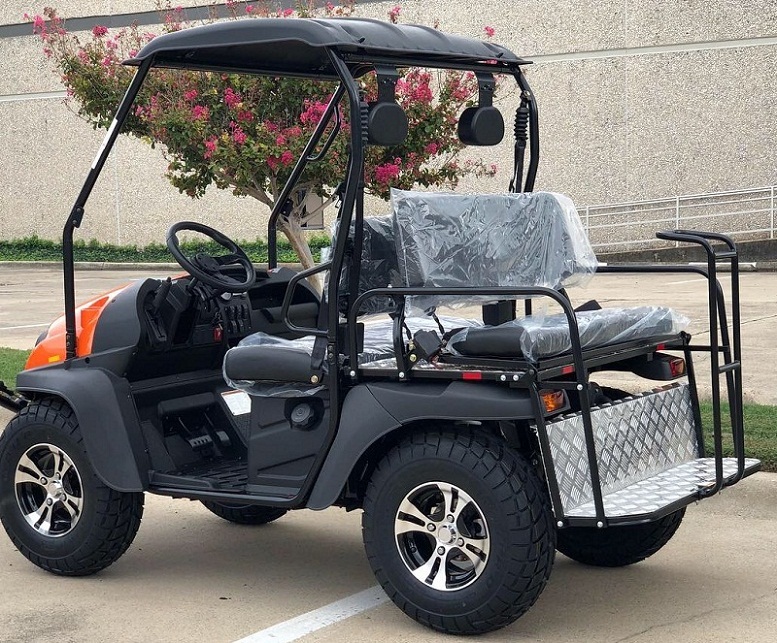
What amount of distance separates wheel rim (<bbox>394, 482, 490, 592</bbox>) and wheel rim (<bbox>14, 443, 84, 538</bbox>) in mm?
1453

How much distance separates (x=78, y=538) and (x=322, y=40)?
85.3 inches

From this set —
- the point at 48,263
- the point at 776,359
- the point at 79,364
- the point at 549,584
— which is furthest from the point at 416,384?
the point at 48,263

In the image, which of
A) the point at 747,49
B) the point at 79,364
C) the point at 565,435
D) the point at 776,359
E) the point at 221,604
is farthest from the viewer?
the point at 747,49

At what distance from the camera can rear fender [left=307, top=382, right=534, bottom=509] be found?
14.3ft

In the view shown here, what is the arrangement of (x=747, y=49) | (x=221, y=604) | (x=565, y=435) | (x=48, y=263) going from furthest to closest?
(x=48, y=263) → (x=747, y=49) → (x=221, y=604) → (x=565, y=435)

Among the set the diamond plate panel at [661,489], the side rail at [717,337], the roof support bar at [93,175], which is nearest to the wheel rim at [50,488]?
the roof support bar at [93,175]

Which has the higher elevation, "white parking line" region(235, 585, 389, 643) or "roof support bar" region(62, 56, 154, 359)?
"roof support bar" region(62, 56, 154, 359)

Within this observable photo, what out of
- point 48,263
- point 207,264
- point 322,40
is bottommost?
point 48,263

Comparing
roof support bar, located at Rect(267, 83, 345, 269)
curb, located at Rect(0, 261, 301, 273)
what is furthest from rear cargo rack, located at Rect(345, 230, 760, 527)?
curb, located at Rect(0, 261, 301, 273)

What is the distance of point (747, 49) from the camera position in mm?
21109

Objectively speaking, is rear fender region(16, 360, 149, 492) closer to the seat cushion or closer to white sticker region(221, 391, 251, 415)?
white sticker region(221, 391, 251, 415)

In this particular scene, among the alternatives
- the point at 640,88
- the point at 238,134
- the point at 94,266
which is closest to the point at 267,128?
the point at 238,134

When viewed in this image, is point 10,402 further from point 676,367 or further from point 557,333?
point 676,367

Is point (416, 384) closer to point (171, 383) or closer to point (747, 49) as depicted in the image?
point (171, 383)
